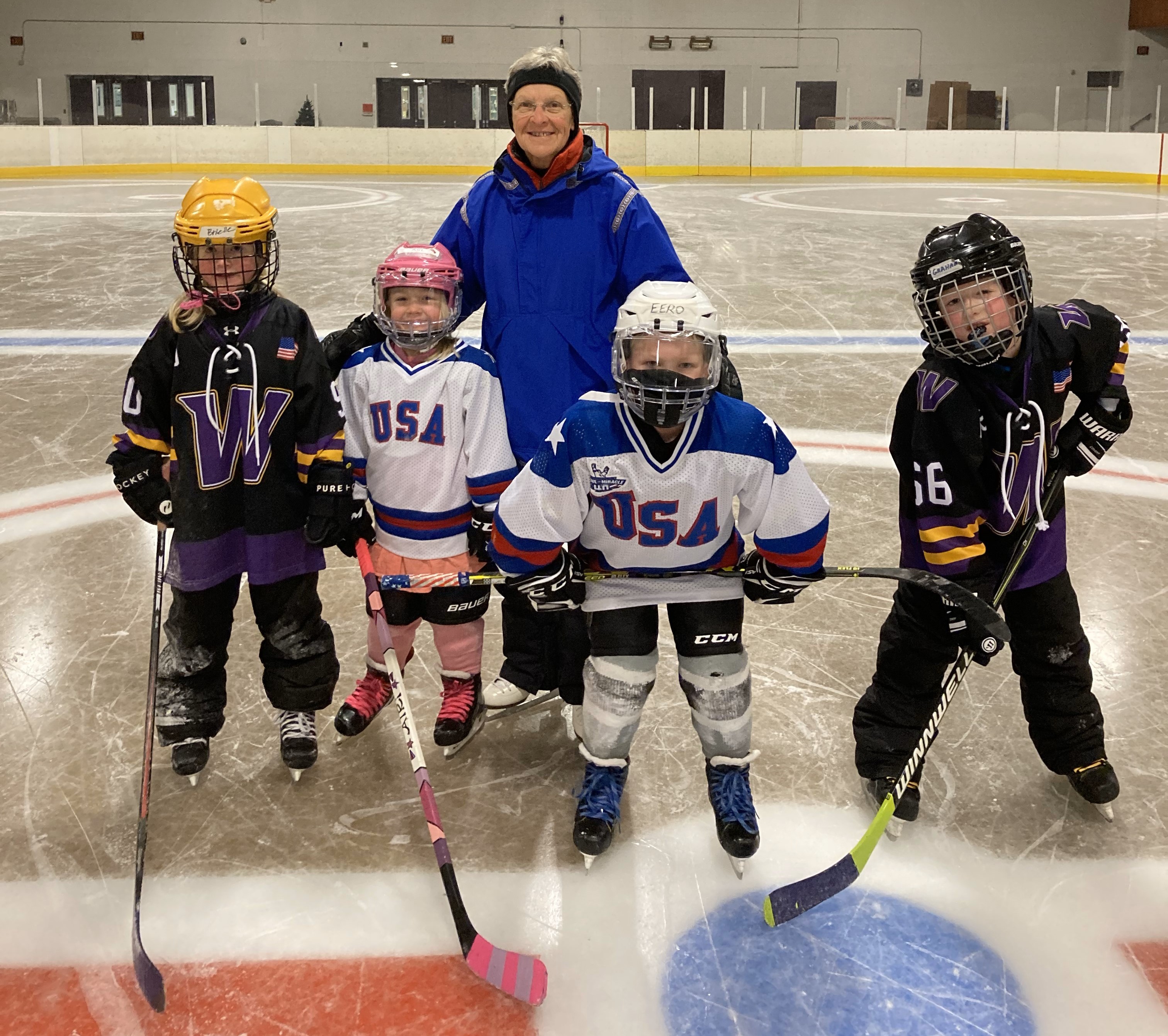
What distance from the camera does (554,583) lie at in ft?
5.92

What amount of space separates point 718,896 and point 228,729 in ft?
3.51

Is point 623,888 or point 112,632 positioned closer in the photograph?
point 623,888

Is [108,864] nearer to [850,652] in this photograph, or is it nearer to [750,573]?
[750,573]

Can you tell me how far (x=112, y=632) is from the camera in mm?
2643

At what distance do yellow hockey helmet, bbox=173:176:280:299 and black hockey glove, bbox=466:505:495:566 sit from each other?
22.6 inches

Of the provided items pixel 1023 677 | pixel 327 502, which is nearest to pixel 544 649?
pixel 327 502

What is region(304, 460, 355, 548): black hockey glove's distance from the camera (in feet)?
6.53

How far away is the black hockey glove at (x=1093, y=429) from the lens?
194cm

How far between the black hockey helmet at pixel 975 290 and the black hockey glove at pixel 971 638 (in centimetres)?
42

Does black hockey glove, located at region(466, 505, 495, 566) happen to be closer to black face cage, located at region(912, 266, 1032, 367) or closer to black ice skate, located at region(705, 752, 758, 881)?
black ice skate, located at region(705, 752, 758, 881)

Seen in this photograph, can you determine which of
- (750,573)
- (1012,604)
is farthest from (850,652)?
(750,573)

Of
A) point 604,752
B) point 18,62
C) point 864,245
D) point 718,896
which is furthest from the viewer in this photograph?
point 18,62

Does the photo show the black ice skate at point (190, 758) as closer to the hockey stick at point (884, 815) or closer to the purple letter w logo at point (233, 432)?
the purple letter w logo at point (233, 432)

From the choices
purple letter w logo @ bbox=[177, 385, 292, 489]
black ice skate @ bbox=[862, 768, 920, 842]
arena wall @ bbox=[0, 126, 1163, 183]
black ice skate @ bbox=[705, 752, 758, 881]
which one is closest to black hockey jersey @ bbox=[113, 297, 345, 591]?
purple letter w logo @ bbox=[177, 385, 292, 489]
